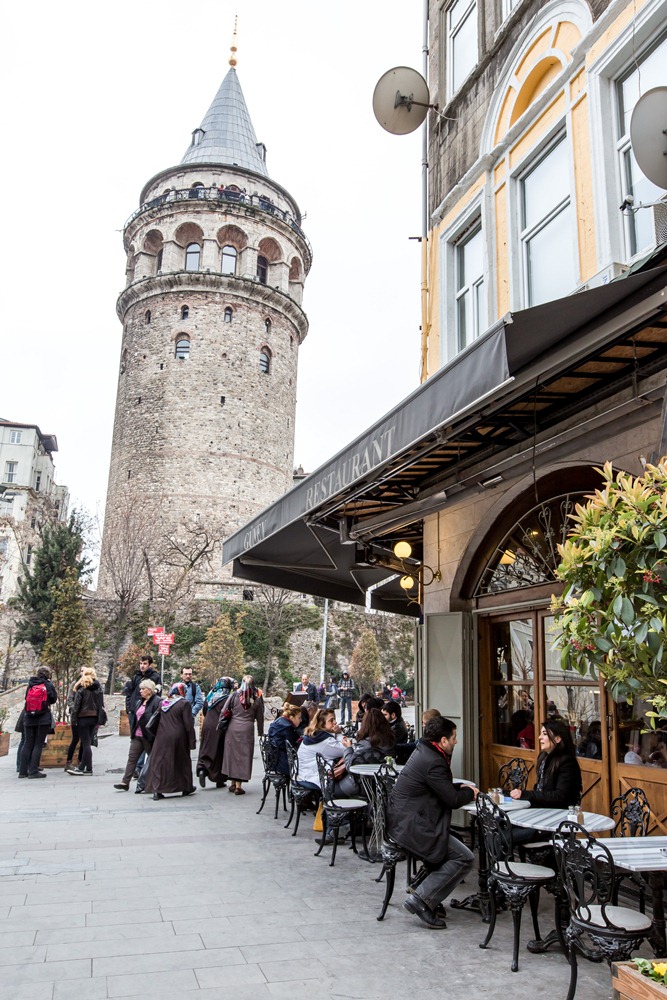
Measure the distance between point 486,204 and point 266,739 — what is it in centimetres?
684

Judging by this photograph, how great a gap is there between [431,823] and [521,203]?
653 cm

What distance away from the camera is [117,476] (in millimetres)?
42625

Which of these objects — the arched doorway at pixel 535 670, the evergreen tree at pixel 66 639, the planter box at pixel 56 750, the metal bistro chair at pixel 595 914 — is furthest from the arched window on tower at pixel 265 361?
the metal bistro chair at pixel 595 914

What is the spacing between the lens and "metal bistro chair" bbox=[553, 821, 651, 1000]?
3.59 metres

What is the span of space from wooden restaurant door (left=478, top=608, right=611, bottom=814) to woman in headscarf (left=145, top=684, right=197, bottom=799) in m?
4.28

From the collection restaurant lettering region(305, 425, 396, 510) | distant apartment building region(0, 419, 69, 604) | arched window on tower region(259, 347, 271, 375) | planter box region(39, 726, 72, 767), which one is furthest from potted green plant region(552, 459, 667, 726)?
distant apartment building region(0, 419, 69, 604)

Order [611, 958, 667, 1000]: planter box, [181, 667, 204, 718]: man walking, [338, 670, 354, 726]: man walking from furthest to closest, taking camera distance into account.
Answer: [338, 670, 354, 726]: man walking
[181, 667, 204, 718]: man walking
[611, 958, 667, 1000]: planter box

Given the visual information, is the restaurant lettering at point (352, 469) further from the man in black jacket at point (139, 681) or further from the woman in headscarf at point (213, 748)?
the man in black jacket at point (139, 681)

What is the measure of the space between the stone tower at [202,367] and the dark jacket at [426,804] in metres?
35.0

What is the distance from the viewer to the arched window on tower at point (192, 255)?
4345cm

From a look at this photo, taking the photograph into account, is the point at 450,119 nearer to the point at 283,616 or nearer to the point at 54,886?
the point at 54,886

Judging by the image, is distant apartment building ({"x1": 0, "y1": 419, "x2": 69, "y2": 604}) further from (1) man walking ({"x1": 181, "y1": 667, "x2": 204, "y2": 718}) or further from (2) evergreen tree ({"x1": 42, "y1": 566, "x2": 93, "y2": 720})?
(2) evergreen tree ({"x1": 42, "y1": 566, "x2": 93, "y2": 720})

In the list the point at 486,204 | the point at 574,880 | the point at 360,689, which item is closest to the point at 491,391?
the point at 574,880

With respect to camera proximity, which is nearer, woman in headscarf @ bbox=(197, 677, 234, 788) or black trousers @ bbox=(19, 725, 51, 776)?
woman in headscarf @ bbox=(197, 677, 234, 788)
